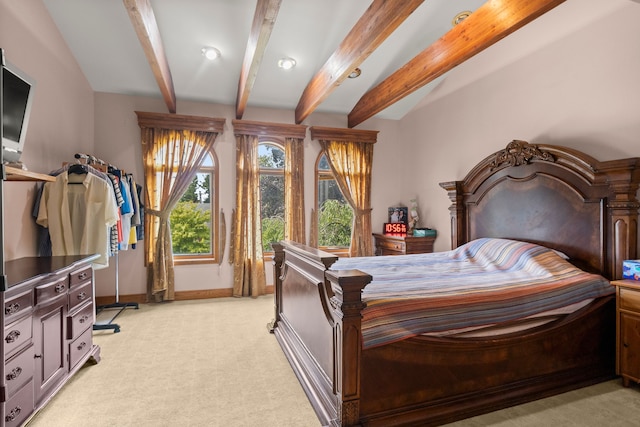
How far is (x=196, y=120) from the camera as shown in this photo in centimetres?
459

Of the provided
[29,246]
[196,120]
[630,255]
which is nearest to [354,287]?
[630,255]

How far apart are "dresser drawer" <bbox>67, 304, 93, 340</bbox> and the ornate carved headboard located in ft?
12.5

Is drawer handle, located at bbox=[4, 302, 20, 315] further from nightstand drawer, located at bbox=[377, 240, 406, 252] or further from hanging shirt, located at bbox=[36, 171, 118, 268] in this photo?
nightstand drawer, located at bbox=[377, 240, 406, 252]

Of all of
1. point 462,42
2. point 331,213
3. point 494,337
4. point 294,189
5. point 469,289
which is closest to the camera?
point 494,337

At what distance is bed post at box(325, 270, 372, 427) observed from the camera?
169 centimetres

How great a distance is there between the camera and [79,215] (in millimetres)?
2951

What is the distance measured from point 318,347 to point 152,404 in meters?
1.09

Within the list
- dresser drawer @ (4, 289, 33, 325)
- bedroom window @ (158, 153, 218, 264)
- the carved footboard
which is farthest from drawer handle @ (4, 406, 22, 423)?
bedroom window @ (158, 153, 218, 264)

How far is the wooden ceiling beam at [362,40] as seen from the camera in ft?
7.91

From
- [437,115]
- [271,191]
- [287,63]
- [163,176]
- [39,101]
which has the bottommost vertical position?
[271,191]

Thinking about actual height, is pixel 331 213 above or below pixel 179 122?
below

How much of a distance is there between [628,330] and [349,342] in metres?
1.96

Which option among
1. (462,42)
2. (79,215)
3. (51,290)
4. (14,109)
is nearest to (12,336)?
(51,290)

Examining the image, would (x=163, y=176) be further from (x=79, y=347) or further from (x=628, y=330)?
(x=628, y=330)
